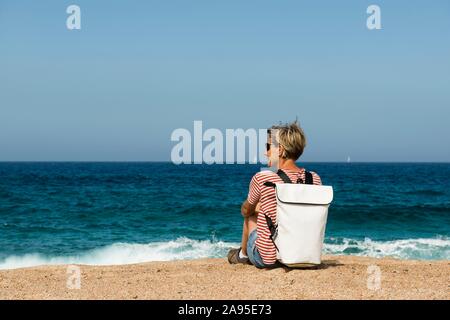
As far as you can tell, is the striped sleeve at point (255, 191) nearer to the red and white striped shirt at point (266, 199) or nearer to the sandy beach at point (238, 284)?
the red and white striped shirt at point (266, 199)

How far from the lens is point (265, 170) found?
5.23m

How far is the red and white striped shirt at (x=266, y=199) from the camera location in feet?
16.8

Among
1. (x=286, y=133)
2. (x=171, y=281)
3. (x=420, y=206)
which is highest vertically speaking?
(x=286, y=133)

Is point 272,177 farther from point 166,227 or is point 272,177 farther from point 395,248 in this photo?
point 166,227

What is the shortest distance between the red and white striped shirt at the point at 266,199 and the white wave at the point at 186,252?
704 cm

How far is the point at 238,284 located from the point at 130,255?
852 centimetres

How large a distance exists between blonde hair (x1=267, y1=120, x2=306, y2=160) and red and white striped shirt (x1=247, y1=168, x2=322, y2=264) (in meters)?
0.18

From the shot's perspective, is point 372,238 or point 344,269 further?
point 372,238

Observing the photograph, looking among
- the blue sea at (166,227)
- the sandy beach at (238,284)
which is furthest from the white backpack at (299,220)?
the blue sea at (166,227)

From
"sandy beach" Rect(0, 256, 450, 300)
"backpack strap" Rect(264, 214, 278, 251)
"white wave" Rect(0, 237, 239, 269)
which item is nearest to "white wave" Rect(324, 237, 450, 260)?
"white wave" Rect(0, 237, 239, 269)
